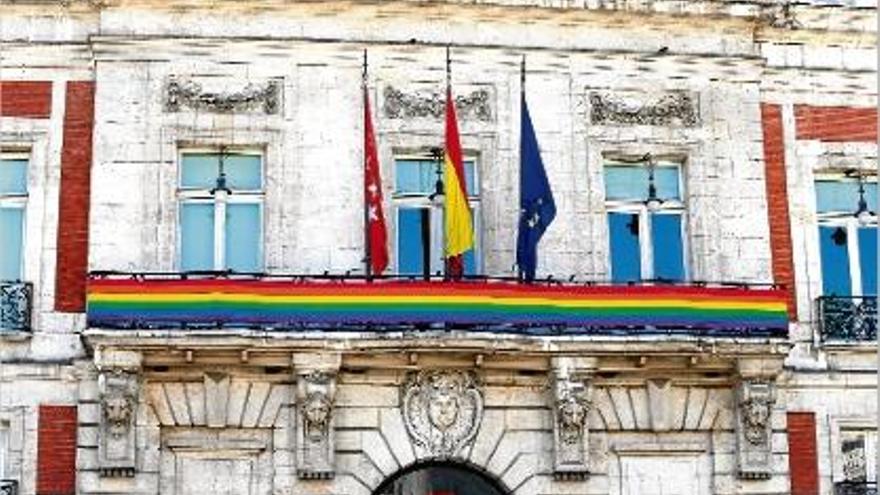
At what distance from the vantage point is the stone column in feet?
65.6

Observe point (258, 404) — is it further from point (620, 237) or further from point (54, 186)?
point (620, 237)

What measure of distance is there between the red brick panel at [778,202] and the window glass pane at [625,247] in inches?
65.2

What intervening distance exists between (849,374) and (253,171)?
750cm

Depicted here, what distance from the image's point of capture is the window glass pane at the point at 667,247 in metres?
21.1

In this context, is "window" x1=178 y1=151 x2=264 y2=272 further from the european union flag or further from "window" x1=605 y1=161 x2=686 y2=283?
"window" x1=605 y1=161 x2=686 y2=283

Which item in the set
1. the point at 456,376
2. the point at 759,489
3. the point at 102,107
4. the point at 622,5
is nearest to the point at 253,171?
the point at 102,107

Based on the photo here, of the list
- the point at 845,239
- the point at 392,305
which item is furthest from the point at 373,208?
the point at 845,239

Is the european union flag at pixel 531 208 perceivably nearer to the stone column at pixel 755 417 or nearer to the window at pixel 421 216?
the window at pixel 421 216

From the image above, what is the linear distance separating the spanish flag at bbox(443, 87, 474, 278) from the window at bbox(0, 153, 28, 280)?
16.2 ft

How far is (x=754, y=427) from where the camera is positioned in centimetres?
2009

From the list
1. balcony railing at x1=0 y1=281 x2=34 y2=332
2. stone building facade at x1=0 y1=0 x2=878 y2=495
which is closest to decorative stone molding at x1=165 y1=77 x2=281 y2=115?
stone building facade at x1=0 y1=0 x2=878 y2=495

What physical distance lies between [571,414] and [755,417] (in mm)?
2191

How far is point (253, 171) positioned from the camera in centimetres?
2062

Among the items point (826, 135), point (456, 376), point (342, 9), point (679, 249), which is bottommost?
point (456, 376)
